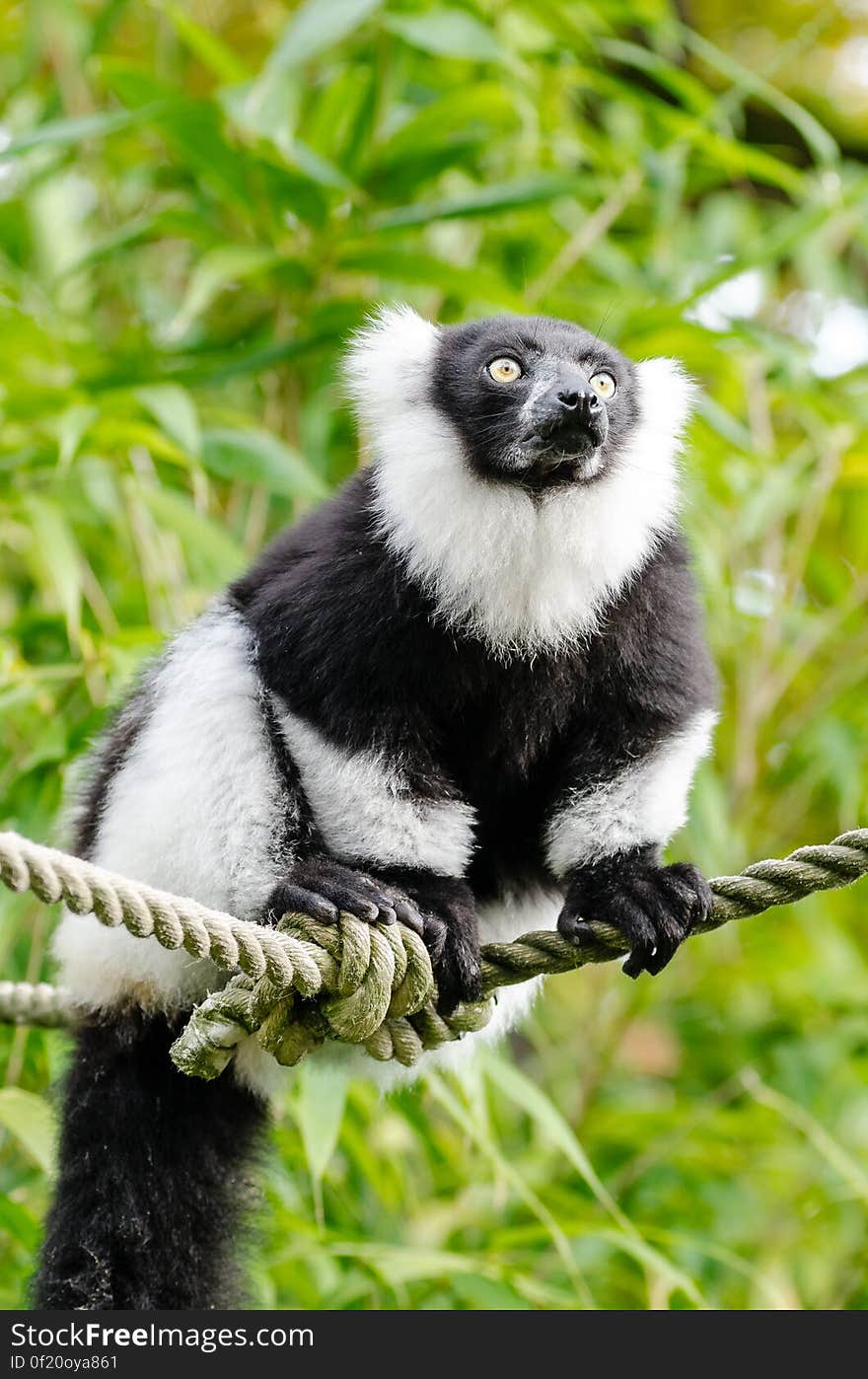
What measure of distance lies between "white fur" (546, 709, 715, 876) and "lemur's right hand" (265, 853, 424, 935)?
0.44 m

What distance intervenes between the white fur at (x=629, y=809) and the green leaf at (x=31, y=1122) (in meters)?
1.35

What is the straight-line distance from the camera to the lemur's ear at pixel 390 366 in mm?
3527

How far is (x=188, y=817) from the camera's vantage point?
3172mm

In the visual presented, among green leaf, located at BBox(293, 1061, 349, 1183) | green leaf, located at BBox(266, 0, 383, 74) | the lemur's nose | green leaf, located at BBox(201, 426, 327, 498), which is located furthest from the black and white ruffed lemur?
Answer: green leaf, located at BBox(266, 0, 383, 74)

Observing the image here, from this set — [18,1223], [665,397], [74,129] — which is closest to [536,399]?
[665,397]

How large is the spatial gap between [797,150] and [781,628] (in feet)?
9.14

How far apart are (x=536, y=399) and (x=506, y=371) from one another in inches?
8.4

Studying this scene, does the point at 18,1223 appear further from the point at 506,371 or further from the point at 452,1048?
the point at 506,371

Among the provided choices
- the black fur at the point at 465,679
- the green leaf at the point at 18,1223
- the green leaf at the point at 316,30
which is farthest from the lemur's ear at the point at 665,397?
the green leaf at the point at 18,1223

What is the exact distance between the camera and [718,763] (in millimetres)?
5941

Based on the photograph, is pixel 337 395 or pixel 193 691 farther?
pixel 337 395

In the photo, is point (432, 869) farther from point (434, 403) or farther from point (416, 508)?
point (434, 403)
